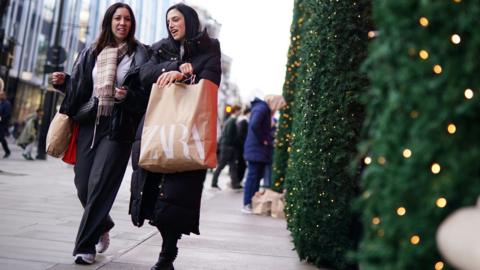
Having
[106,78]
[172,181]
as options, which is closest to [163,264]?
[172,181]

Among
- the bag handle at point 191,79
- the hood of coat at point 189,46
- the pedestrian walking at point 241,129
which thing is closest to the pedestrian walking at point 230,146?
the pedestrian walking at point 241,129

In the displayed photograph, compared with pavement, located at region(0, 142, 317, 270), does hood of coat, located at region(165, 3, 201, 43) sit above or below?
above

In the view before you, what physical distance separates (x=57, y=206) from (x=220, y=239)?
254 cm

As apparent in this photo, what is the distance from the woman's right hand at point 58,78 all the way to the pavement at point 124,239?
1.37m

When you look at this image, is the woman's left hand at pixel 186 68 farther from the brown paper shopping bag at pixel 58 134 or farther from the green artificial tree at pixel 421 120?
the green artificial tree at pixel 421 120

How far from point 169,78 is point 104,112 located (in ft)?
2.85

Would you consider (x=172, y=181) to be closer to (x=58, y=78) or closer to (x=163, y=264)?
(x=163, y=264)

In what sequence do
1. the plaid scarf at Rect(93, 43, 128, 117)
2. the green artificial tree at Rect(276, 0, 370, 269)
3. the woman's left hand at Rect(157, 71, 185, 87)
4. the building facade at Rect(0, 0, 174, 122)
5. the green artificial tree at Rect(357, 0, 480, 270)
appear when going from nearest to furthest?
the green artificial tree at Rect(357, 0, 480, 270)
the woman's left hand at Rect(157, 71, 185, 87)
the plaid scarf at Rect(93, 43, 128, 117)
the green artificial tree at Rect(276, 0, 370, 269)
the building facade at Rect(0, 0, 174, 122)

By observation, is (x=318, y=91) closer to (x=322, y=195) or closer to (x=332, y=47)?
(x=332, y=47)

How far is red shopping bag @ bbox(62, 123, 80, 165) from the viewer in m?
5.11

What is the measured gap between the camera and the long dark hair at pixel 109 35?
5.02m

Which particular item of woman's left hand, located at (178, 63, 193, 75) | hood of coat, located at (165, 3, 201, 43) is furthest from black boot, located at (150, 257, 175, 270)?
hood of coat, located at (165, 3, 201, 43)

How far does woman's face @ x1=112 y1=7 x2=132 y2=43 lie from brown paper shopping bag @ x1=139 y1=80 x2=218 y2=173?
3.46 ft

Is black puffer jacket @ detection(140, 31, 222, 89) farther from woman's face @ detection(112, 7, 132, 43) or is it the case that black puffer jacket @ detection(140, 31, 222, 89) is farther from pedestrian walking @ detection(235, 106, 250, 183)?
pedestrian walking @ detection(235, 106, 250, 183)
